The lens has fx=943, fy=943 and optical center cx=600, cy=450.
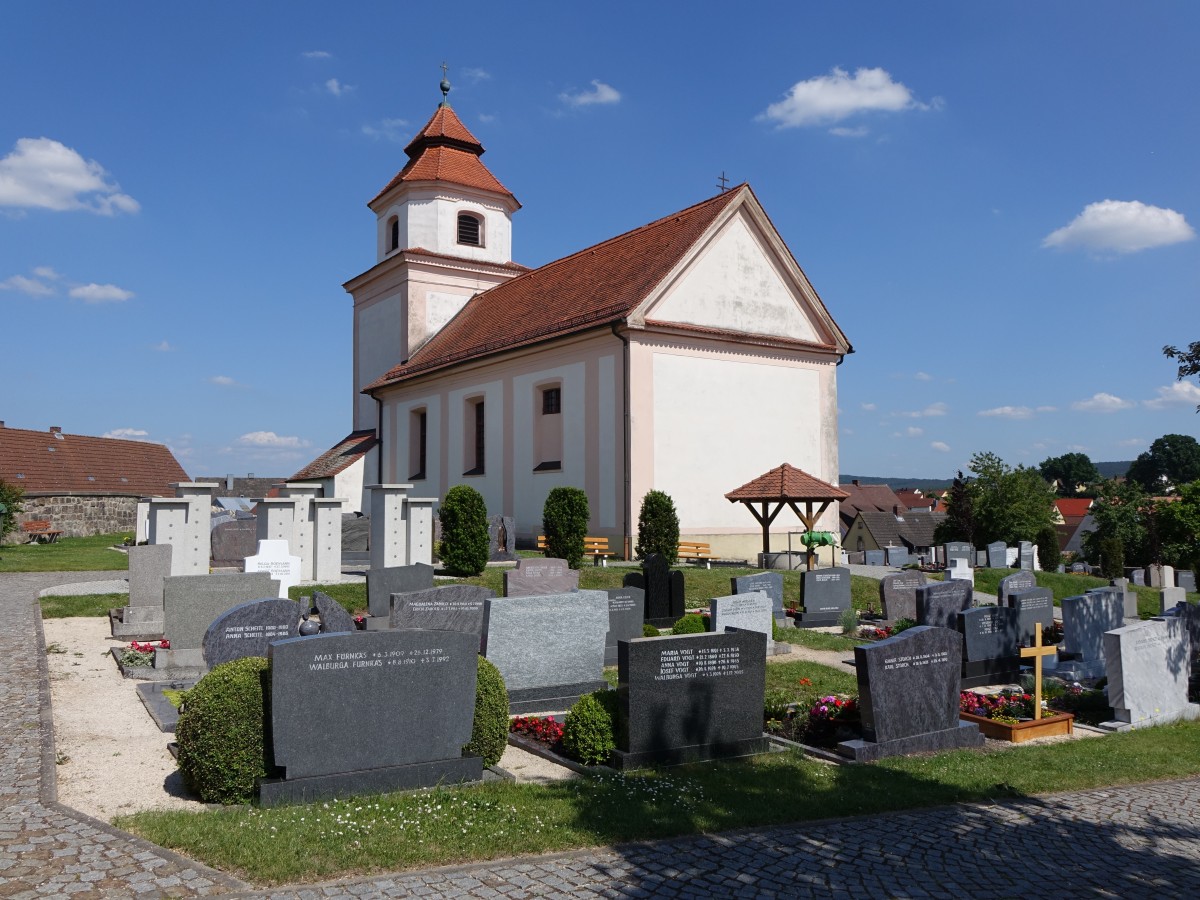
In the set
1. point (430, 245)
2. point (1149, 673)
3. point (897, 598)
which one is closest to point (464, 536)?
point (897, 598)

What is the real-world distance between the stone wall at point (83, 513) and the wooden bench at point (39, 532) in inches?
15.1

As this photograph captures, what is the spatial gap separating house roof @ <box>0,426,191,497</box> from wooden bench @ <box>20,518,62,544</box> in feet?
5.23

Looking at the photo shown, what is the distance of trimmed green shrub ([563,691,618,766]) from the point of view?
24.3ft

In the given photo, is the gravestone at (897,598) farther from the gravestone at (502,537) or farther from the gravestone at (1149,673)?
the gravestone at (502,537)

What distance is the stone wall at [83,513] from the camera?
3656 centimetres

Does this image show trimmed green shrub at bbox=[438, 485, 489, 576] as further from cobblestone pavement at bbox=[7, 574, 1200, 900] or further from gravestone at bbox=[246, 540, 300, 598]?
cobblestone pavement at bbox=[7, 574, 1200, 900]

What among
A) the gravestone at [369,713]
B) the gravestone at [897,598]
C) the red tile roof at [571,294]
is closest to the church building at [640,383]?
the red tile roof at [571,294]

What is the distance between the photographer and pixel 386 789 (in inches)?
253

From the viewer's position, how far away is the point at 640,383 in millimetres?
22688

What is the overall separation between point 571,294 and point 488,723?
20753mm

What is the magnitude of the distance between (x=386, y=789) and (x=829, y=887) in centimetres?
308

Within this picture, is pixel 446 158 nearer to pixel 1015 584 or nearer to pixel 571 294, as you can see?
pixel 571 294

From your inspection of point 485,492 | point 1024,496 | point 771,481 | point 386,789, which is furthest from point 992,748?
point 1024,496

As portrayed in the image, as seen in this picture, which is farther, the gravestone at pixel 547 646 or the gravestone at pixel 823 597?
the gravestone at pixel 823 597
